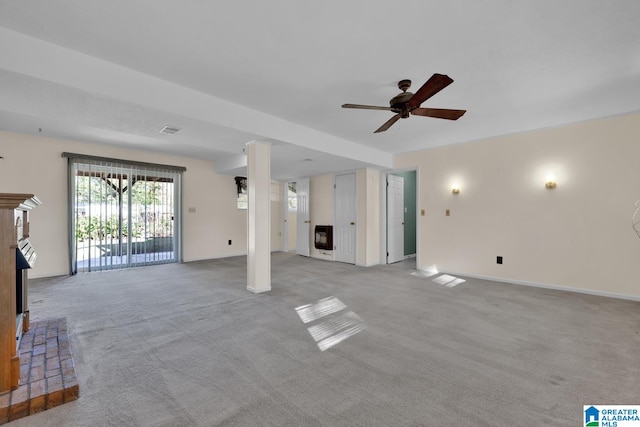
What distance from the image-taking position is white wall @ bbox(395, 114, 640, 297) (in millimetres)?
3842

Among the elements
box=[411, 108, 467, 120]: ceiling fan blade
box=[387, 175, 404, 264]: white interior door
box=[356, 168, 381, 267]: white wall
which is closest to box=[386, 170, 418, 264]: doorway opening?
box=[387, 175, 404, 264]: white interior door

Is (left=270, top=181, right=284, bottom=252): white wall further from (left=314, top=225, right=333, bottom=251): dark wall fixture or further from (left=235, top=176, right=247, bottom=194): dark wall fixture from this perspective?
(left=314, top=225, right=333, bottom=251): dark wall fixture

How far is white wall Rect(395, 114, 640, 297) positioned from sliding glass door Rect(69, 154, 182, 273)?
18.7 ft

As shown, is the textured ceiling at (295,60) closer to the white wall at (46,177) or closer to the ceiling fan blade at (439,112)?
the ceiling fan blade at (439,112)

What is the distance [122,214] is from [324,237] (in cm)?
451

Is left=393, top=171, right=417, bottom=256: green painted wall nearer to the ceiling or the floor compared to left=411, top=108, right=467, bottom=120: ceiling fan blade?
nearer to the floor

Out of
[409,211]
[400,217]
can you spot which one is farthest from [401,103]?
[409,211]

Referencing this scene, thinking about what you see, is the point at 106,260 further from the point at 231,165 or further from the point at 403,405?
the point at 403,405

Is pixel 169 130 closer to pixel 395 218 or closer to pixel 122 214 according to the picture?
pixel 122 214

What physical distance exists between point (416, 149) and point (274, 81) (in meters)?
3.87

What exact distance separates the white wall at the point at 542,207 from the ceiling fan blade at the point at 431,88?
3053 mm

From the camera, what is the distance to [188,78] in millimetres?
2867

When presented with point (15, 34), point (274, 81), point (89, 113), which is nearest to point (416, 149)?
point (274, 81)

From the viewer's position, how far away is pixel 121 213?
18.8 feet
